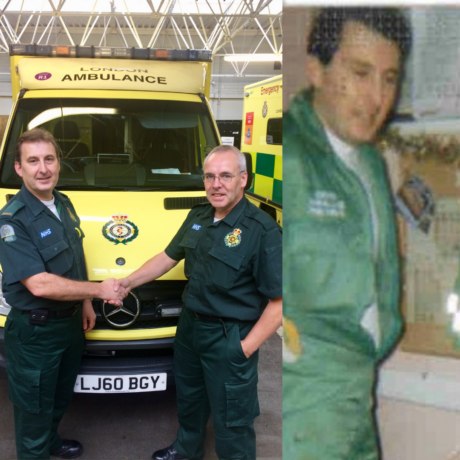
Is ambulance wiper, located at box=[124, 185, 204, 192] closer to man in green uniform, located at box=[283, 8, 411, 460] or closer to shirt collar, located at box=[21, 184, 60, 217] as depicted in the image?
shirt collar, located at box=[21, 184, 60, 217]

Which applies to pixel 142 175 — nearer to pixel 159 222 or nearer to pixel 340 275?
pixel 159 222

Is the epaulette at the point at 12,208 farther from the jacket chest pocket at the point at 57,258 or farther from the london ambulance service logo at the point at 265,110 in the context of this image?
the london ambulance service logo at the point at 265,110

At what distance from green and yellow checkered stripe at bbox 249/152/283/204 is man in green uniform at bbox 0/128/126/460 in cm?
348

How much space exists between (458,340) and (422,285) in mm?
48

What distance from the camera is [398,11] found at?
0.35m

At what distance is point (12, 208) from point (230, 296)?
3.32 ft

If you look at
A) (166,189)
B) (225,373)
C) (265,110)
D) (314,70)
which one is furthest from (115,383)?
(265,110)

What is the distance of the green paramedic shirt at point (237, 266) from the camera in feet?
6.76

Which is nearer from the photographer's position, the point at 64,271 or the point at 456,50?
the point at 456,50

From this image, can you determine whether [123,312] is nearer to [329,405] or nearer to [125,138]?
[125,138]

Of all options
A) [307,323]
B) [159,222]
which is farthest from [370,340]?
[159,222]

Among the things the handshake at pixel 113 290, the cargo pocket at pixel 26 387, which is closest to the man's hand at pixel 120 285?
the handshake at pixel 113 290

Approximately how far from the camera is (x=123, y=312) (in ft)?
8.68

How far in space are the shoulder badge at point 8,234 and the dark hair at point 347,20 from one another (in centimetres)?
200
